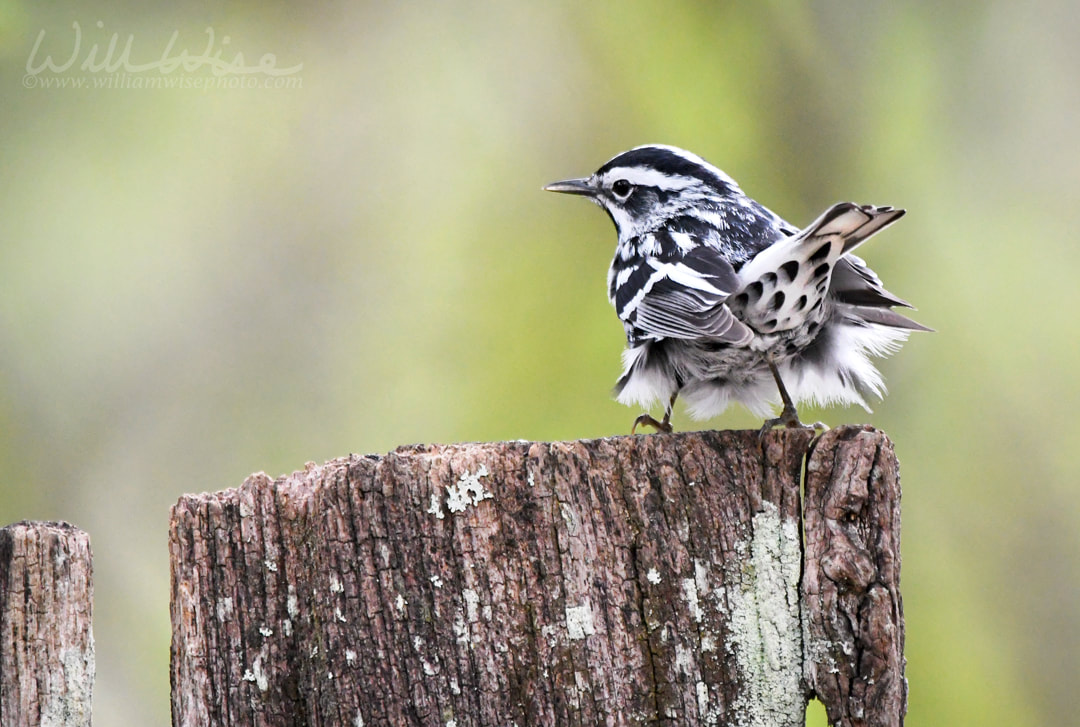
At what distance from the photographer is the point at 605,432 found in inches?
263

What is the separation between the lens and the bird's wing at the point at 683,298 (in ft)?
12.8

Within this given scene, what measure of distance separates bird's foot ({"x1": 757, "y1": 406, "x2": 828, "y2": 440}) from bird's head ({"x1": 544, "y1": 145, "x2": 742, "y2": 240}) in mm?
1189

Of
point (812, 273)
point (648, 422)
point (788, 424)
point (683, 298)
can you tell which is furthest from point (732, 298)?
point (648, 422)

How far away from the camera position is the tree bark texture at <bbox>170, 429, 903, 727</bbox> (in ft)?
9.19

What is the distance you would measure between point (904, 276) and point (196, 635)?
543 centimetres

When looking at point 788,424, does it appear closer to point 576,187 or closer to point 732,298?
point 732,298

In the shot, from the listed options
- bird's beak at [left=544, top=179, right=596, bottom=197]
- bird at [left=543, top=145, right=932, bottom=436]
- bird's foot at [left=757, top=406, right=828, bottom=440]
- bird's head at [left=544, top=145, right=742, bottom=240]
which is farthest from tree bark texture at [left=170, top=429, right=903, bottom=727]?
bird's beak at [left=544, top=179, right=596, bottom=197]

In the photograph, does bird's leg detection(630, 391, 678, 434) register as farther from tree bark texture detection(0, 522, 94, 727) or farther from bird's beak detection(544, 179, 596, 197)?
tree bark texture detection(0, 522, 94, 727)

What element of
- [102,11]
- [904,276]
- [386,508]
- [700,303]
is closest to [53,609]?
[386,508]

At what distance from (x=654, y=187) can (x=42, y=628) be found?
3.43m

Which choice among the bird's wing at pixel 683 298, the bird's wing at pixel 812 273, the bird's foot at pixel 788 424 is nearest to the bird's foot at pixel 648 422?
the bird's wing at pixel 683 298

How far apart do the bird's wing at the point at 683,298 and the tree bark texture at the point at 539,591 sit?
3.16 ft

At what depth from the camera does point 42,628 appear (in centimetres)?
262

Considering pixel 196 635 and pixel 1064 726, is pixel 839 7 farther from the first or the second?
pixel 196 635
